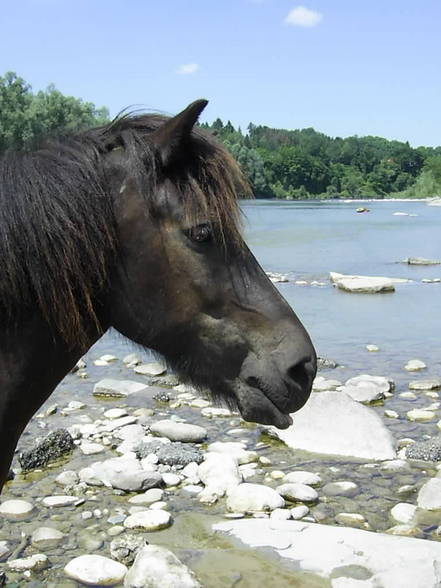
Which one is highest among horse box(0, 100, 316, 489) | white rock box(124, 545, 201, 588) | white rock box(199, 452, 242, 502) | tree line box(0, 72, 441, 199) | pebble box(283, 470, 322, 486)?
tree line box(0, 72, 441, 199)

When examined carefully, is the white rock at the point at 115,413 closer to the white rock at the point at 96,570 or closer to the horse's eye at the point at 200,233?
the white rock at the point at 96,570

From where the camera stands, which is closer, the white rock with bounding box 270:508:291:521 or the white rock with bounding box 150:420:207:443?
the white rock with bounding box 270:508:291:521

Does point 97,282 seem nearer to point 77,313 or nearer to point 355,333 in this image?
point 77,313

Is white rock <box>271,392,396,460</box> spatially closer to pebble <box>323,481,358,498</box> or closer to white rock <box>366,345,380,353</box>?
pebble <box>323,481,358,498</box>

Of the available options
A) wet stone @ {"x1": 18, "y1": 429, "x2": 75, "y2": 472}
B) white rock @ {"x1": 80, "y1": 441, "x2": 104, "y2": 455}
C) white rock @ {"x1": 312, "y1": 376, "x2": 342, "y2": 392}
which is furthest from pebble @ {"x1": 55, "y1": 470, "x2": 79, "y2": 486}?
white rock @ {"x1": 312, "y1": 376, "x2": 342, "y2": 392}

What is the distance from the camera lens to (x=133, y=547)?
4.40 meters

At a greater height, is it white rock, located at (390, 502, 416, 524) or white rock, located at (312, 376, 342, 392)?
white rock, located at (312, 376, 342, 392)

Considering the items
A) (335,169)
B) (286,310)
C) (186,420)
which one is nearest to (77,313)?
(286,310)

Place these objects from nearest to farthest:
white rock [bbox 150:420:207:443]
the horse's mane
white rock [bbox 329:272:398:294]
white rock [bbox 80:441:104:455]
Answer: the horse's mane < white rock [bbox 80:441:104:455] < white rock [bbox 150:420:207:443] < white rock [bbox 329:272:398:294]

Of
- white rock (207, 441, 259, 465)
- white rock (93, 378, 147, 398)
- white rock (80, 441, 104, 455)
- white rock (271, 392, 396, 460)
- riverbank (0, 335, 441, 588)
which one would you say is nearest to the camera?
riverbank (0, 335, 441, 588)

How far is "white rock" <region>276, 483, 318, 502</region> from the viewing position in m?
5.26

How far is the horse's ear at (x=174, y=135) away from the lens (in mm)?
2238

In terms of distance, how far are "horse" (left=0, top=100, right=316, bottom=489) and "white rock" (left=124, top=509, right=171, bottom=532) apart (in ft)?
8.41

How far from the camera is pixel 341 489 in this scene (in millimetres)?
5527
